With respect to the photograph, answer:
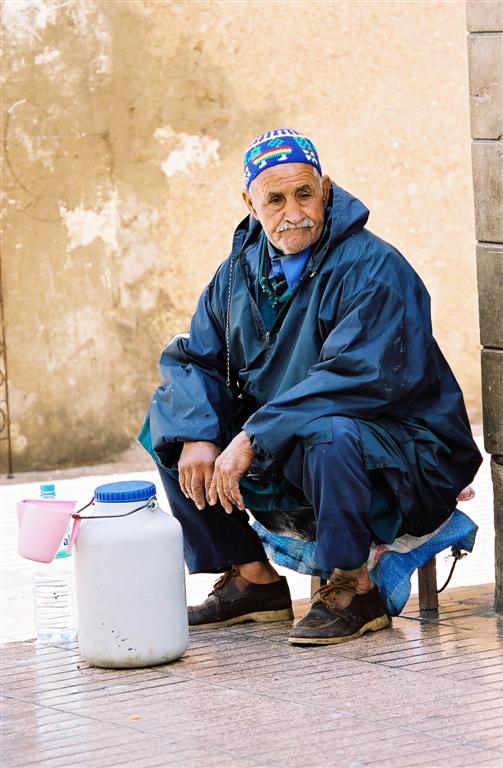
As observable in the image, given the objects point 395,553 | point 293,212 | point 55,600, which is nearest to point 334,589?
point 395,553

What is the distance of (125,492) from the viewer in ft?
13.1

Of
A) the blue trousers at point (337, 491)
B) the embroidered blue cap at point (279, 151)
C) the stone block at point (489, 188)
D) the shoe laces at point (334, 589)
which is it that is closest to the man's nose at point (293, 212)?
the embroidered blue cap at point (279, 151)

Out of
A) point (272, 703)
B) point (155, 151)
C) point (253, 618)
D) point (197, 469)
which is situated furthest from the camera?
point (155, 151)

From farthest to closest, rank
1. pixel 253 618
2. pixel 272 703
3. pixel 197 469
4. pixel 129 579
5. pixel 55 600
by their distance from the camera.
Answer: pixel 55 600 → pixel 253 618 → pixel 197 469 → pixel 129 579 → pixel 272 703

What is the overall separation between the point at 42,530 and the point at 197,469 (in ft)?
1.71

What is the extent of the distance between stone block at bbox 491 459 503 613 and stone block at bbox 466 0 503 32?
125 centimetres

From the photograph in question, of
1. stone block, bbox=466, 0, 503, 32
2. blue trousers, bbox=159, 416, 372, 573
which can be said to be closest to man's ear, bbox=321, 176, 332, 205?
stone block, bbox=466, 0, 503, 32

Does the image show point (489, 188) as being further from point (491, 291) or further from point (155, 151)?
point (155, 151)

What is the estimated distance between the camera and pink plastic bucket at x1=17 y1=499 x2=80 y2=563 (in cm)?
398

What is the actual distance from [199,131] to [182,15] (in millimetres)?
655

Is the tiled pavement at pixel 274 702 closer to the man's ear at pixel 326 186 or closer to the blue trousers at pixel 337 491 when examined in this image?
the blue trousers at pixel 337 491

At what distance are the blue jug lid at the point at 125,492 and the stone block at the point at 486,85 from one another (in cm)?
141

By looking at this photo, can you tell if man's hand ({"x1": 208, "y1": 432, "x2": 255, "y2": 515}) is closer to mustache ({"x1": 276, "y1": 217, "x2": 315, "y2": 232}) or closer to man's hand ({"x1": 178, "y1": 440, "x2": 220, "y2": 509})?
man's hand ({"x1": 178, "y1": 440, "x2": 220, "y2": 509})

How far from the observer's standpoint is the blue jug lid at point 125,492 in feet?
13.1
